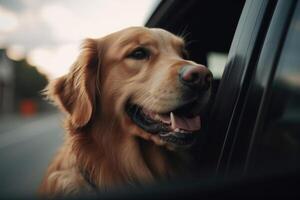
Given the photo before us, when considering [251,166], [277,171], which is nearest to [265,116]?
[251,166]

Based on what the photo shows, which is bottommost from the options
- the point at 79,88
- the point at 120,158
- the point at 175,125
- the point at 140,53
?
the point at 120,158

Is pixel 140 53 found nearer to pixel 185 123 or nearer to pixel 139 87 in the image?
pixel 139 87

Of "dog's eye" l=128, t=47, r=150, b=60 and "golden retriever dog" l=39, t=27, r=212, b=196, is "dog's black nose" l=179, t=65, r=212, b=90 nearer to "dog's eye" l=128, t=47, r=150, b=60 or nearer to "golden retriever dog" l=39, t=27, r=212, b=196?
"golden retriever dog" l=39, t=27, r=212, b=196

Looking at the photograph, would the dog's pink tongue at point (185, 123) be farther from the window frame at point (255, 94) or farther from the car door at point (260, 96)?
the window frame at point (255, 94)

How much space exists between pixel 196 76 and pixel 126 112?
22.8 inches

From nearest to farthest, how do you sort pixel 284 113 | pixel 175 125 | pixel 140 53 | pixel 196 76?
pixel 284 113 < pixel 196 76 < pixel 175 125 < pixel 140 53

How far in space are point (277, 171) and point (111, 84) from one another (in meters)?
1.32

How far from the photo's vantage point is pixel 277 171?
126 centimetres

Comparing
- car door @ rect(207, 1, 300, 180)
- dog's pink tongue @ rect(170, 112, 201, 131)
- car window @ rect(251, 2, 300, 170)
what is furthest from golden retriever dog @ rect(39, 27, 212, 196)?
car window @ rect(251, 2, 300, 170)

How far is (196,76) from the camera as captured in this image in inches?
69.9

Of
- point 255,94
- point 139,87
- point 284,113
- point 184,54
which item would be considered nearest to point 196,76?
point 255,94

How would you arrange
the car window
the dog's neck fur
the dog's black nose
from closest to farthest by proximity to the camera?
the car window → the dog's black nose → the dog's neck fur

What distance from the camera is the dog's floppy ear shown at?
2332mm

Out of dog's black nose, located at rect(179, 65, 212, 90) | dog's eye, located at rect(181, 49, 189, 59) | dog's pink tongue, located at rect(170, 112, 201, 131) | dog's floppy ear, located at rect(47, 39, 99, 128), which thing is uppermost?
dog's black nose, located at rect(179, 65, 212, 90)
